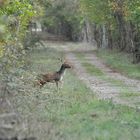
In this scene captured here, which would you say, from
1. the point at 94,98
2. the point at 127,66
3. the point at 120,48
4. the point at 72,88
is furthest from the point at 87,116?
the point at 120,48

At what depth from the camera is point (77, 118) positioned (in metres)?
14.0

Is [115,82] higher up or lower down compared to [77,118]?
lower down

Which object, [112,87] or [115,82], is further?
[115,82]

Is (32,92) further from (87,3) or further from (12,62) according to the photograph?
(87,3)

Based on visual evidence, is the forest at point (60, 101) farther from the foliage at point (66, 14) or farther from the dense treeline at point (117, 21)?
the foliage at point (66, 14)

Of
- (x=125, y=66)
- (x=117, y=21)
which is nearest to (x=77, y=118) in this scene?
(x=125, y=66)

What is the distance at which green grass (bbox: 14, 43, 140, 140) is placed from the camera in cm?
1148

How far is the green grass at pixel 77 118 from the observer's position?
37.7 ft

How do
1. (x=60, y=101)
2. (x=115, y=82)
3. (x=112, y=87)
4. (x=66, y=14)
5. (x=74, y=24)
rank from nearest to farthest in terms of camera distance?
(x=60, y=101), (x=112, y=87), (x=115, y=82), (x=66, y=14), (x=74, y=24)

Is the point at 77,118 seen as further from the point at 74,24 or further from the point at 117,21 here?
the point at 74,24

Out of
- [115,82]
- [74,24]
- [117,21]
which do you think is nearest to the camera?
[115,82]

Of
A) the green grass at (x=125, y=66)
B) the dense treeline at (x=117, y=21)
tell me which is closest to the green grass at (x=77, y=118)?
the green grass at (x=125, y=66)

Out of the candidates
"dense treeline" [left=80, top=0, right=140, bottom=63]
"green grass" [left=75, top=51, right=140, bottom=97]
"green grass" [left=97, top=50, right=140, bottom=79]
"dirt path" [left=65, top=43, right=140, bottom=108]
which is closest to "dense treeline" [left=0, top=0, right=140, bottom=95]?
"dense treeline" [left=80, top=0, right=140, bottom=63]

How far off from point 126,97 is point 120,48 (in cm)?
3248
